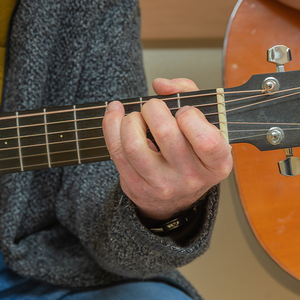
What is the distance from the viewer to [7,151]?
0.40 meters

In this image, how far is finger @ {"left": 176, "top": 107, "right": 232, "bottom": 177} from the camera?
255mm

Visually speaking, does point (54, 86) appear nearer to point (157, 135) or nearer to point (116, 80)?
point (116, 80)

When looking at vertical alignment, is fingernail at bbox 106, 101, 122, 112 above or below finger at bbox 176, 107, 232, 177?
above

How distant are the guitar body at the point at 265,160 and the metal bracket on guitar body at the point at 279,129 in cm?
17

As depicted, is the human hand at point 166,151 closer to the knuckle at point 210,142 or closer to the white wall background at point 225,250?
the knuckle at point 210,142

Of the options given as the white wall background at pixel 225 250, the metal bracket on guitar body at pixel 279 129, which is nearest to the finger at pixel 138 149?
the metal bracket on guitar body at pixel 279 129

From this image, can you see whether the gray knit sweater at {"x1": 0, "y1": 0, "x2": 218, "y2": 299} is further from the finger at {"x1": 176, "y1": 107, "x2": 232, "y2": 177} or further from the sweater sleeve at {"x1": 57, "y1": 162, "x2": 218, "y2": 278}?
the finger at {"x1": 176, "y1": 107, "x2": 232, "y2": 177}

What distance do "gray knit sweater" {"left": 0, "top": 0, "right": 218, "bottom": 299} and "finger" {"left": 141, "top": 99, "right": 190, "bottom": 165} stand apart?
0.18m

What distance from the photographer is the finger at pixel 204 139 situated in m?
0.26

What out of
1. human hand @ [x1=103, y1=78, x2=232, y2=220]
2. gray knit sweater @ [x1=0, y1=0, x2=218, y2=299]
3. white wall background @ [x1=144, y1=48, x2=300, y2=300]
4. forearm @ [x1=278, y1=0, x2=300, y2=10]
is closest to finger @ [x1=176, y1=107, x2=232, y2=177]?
human hand @ [x1=103, y1=78, x2=232, y2=220]

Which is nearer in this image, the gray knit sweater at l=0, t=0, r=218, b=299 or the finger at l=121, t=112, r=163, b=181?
the finger at l=121, t=112, r=163, b=181

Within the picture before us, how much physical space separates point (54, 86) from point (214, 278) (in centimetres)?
73

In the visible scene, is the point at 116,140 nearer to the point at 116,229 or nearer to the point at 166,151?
the point at 166,151

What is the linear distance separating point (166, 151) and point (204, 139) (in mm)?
40
